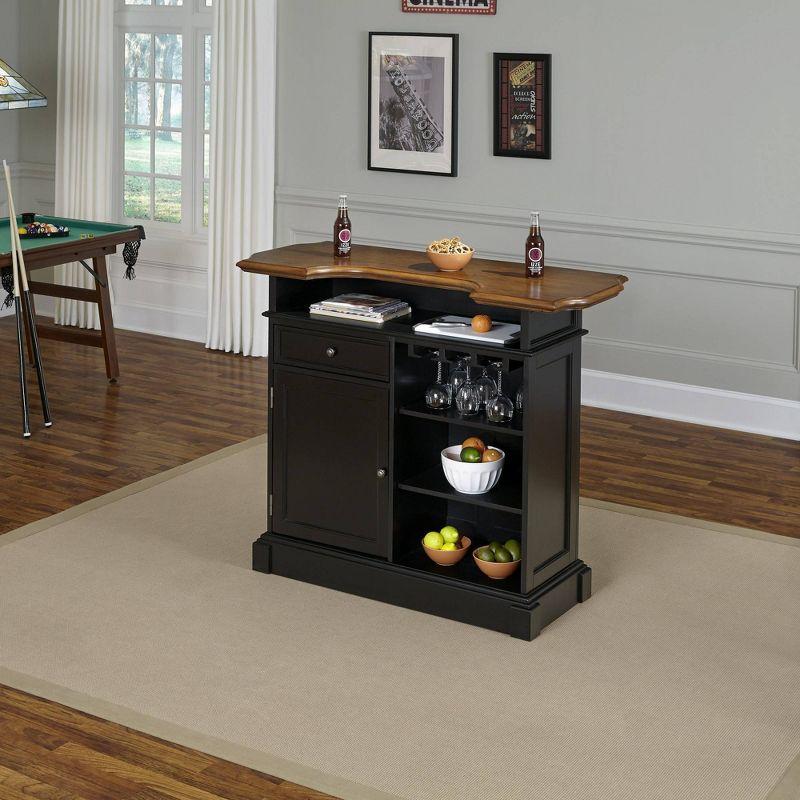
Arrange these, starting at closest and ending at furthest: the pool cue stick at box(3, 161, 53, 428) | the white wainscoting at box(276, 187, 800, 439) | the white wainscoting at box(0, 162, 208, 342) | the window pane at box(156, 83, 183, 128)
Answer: the pool cue stick at box(3, 161, 53, 428) < the white wainscoting at box(276, 187, 800, 439) < the window pane at box(156, 83, 183, 128) < the white wainscoting at box(0, 162, 208, 342)

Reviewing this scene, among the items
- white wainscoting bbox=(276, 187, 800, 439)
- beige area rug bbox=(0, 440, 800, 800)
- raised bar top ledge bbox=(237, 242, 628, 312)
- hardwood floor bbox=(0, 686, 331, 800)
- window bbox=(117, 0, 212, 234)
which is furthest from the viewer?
window bbox=(117, 0, 212, 234)

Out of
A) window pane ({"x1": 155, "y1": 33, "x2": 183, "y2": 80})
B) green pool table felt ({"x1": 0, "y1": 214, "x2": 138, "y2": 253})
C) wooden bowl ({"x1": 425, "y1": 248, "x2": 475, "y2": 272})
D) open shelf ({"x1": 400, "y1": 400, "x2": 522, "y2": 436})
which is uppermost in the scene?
window pane ({"x1": 155, "y1": 33, "x2": 183, "y2": 80})

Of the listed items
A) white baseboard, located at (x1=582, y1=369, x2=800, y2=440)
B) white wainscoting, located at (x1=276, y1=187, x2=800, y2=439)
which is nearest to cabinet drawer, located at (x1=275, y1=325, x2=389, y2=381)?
white wainscoting, located at (x1=276, y1=187, x2=800, y2=439)

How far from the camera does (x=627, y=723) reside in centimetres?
349

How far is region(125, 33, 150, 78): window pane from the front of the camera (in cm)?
783

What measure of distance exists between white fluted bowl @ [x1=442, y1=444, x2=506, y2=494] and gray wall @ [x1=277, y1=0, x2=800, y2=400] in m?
2.42

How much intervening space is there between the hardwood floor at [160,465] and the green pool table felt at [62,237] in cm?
81

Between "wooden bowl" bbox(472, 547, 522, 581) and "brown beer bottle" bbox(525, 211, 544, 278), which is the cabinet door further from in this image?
"brown beer bottle" bbox(525, 211, 544, 278)

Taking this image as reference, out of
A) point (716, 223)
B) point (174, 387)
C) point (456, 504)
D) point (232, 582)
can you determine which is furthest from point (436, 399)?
point (174, 387)

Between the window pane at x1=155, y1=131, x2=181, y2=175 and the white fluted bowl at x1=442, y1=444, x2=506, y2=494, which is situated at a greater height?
the window pane at x1=155, y1=131, x2=181, y2=175

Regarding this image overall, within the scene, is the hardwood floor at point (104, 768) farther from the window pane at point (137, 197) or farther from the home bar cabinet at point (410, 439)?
the window pane at point (137, 197)

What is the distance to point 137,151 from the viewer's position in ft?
26.3

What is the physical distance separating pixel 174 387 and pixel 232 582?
102 inches

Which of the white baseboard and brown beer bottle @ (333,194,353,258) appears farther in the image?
the white baseboard
